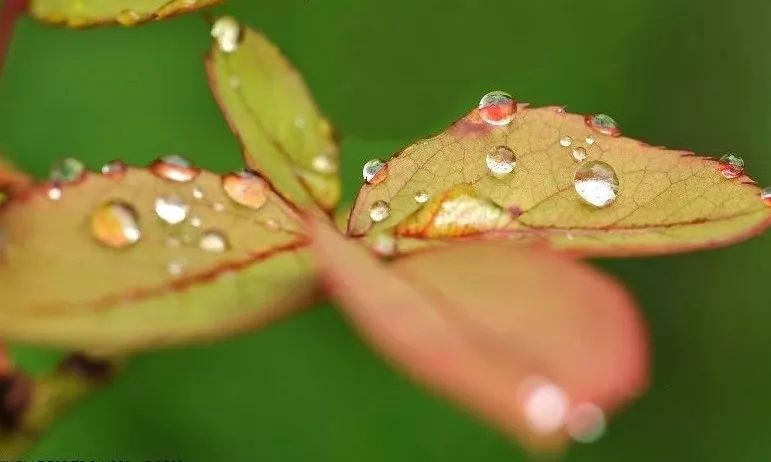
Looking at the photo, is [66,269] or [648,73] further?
[648,73]

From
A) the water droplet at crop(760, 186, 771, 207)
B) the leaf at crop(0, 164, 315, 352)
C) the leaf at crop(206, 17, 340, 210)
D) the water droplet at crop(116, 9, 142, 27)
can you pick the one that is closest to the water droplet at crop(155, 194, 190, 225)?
the leaf at crop(0, 164, 315, 352)

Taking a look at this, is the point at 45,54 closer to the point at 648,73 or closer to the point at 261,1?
the point at 261,1

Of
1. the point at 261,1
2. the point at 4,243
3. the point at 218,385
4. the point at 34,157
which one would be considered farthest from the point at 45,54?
the point at 4,243

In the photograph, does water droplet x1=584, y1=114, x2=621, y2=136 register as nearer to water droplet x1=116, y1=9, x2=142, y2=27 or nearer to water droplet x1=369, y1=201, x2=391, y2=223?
water droplet x1=369, y1=201, x2=391, y2=223

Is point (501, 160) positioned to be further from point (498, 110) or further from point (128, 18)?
point (128, 18)

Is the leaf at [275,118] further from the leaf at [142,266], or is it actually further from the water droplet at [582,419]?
the water droplet at [582,419]

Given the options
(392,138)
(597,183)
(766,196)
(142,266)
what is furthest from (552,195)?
(392,138)

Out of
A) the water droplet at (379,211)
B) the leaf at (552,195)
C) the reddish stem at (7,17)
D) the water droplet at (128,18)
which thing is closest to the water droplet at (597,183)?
the leaf at (552,195)
